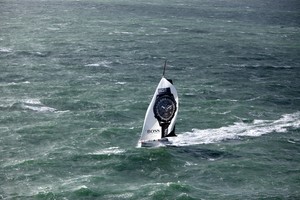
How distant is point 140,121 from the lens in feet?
334

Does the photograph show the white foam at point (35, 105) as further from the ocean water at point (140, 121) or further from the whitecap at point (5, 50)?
the whitecap at point (5, 50)

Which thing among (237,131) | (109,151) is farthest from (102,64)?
(109,151)

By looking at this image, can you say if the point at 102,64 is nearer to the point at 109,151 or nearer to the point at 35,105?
the point at 35,105

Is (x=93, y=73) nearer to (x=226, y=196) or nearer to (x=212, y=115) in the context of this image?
(x=212, y=115)

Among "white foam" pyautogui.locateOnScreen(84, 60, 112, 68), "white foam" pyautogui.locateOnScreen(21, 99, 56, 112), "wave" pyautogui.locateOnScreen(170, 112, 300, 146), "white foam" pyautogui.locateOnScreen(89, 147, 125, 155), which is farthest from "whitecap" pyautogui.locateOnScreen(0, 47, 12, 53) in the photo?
"white foam" pyautogui.locateOnScreen(89, 147, 125, 155)

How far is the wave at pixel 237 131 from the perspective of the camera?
304 ft

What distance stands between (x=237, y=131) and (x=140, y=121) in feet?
59.6

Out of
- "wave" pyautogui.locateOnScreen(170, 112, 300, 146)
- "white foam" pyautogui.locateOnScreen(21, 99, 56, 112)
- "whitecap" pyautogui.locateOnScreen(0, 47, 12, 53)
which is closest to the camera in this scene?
"wave" pyautogui.locateOnScreen(170, 112, 300, 146)

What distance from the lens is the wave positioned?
92750 millimetres

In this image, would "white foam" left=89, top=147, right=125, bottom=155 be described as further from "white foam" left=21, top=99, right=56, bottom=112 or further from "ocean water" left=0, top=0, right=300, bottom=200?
"white foam" left=21, top=99, right=56, bottom=112

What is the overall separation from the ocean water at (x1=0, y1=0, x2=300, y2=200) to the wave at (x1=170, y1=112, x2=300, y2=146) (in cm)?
19

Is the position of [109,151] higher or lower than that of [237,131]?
lower

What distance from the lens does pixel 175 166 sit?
8194 cm

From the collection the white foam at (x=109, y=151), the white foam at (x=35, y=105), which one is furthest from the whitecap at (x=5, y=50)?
the white foam at (x=109, y=151)
